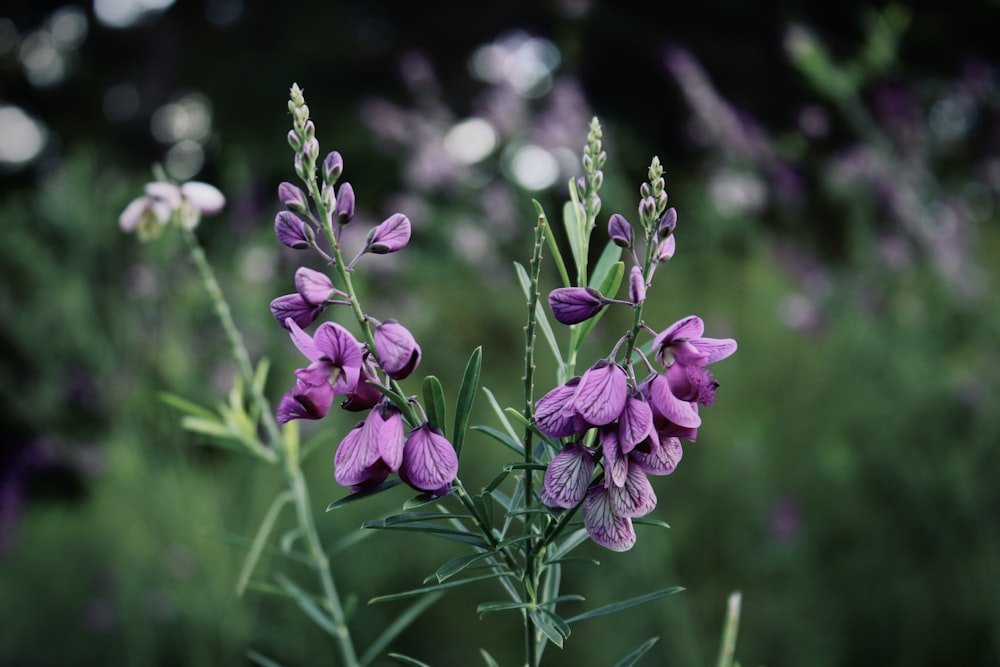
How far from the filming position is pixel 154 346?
3.29 metres

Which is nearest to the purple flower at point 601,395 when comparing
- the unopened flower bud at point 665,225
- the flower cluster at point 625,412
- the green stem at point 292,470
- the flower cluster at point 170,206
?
the flower cluster at point 625,412

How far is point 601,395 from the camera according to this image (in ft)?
1.80

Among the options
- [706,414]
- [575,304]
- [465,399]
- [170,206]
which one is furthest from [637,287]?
[706,414]

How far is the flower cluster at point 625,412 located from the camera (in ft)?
1.81

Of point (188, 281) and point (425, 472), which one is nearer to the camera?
point (425, 472)

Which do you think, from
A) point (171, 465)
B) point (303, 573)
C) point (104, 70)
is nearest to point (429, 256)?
point (303, 573)

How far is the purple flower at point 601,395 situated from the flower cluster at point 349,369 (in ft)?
0.32

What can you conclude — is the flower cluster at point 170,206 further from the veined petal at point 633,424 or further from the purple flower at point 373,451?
the veined petal at point 633,424

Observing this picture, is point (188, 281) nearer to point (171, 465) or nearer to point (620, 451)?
point (171, 465)

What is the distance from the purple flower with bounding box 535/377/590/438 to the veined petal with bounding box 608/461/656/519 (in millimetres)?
54

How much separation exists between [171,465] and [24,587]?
3279 millimetres

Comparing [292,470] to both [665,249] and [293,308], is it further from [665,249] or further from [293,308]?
[665,249]

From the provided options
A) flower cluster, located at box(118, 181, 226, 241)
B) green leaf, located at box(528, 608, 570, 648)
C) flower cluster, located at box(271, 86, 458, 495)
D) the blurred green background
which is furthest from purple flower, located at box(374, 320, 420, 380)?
the blurred green background

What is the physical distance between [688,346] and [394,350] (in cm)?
22
